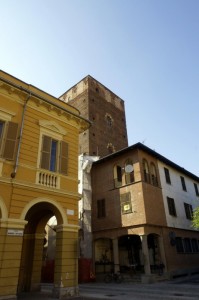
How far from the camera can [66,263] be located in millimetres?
10578

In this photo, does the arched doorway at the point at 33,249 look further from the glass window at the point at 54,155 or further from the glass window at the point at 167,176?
the glass window at the point at 167,176

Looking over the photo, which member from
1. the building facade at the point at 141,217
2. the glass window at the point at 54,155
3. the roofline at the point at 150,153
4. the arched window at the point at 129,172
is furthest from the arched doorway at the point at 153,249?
the glass window at the point at 54,155

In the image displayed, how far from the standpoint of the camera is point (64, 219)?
11.3 metres

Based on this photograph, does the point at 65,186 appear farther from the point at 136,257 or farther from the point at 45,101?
the point at 136,257

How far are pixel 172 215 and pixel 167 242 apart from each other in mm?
2774

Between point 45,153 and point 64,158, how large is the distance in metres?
1.12

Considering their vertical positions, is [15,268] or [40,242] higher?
[40,242]

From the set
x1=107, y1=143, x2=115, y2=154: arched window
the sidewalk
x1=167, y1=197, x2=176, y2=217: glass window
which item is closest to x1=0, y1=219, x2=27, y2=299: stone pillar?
the sidewalk

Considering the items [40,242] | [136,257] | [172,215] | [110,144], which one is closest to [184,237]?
[172,215]

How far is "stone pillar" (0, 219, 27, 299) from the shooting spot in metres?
8.52

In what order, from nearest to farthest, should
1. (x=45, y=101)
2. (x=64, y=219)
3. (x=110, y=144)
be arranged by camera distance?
(x=64, y=219)
(x=45, y=101)
(x=110, y=144)

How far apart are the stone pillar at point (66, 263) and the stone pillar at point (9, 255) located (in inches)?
81.5

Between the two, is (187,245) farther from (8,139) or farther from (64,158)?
(8,139)

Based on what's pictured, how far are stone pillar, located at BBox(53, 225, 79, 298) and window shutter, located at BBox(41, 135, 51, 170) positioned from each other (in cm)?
308
